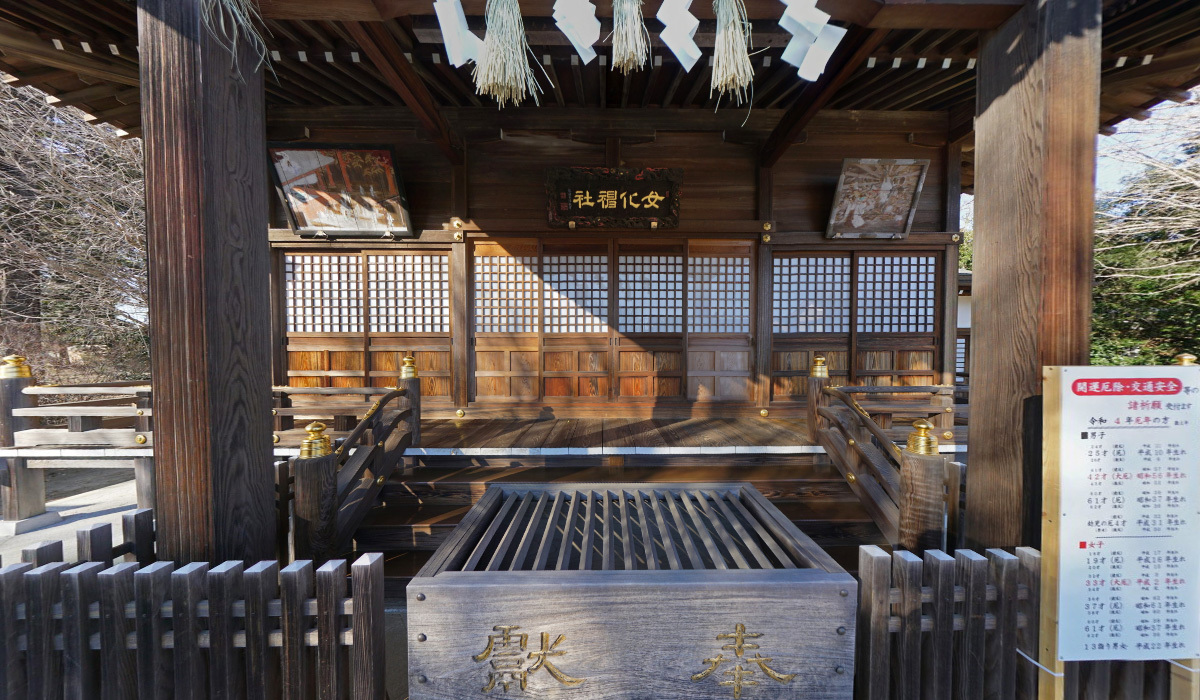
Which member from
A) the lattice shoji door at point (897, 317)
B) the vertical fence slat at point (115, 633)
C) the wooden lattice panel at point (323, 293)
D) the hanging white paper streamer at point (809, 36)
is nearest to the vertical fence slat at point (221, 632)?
the vertical fence slat at point (115, 633)

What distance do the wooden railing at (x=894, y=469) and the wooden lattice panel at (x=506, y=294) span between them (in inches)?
150

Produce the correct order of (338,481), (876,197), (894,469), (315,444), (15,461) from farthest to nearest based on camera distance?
(876,197) → (15,461) → (894,469) → (338,481) → (315,444)

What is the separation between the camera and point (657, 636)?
5.70 feet

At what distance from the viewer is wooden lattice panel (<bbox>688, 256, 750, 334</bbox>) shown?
640 centimetres

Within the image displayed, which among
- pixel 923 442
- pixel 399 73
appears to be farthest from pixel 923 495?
pixel 399 73

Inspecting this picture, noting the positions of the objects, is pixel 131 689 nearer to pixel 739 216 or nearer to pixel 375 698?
pixel 375 698

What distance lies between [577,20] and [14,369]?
22.4 ft

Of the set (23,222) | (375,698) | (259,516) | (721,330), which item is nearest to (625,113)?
(721,330)

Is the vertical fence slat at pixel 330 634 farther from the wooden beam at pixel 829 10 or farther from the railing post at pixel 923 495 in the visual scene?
the railing post at pixel 923 495

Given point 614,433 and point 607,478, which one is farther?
point 614,433

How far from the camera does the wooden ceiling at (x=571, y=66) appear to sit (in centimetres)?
375

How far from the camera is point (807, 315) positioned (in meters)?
6.49

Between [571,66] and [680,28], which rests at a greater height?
[571,66]

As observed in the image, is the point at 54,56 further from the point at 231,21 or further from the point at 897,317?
the point at 897,317
